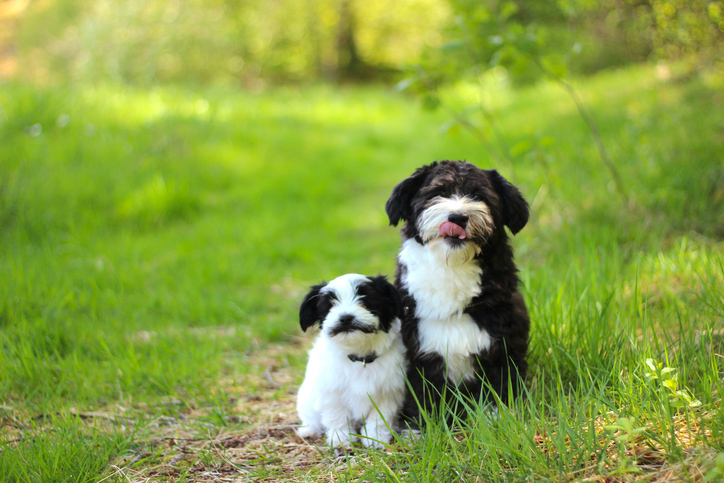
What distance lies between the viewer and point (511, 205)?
2641mm

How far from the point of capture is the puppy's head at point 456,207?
2.43 meters

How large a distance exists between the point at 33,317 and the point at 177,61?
15.8m

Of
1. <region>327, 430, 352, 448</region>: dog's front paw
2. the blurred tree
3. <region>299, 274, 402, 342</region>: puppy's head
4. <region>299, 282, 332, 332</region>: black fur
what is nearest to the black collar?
<region>299, 274, 402, 342</region>: puppy's head

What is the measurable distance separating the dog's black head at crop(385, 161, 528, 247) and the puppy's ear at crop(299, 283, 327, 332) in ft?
1.88

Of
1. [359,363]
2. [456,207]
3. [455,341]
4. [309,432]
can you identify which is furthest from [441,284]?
[309,432]

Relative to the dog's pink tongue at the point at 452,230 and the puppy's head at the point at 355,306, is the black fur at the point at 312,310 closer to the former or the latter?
the puppy's head at the point at 355,306

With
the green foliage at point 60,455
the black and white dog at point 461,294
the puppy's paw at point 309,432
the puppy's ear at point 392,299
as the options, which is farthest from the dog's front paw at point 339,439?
the green foliage at point 60,455

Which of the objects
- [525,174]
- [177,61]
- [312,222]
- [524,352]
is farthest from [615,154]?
[177,61]

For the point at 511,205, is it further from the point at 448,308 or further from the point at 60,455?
the point at 60,455

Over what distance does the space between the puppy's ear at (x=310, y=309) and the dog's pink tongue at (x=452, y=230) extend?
81cm

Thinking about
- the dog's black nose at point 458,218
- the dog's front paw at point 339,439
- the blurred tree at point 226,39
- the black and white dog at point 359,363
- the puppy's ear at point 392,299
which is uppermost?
the blurred tree at point 226,39

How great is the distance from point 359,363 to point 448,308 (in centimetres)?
57

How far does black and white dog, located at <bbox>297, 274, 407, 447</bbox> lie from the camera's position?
2.74 m

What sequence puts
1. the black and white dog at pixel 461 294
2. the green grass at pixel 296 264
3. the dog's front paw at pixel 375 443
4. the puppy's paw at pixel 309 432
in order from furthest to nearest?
the puppy's paw at pixel 309 432 → the dog's front paw at pixel 375 443 → the black and white dog at pixel 461 294 → the green grass at pixel 296 264
